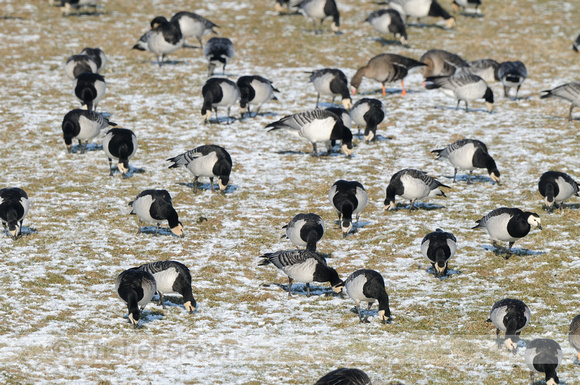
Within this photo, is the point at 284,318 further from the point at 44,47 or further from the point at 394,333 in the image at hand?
the point at 44,47

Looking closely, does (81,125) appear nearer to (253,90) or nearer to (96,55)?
(253,90)

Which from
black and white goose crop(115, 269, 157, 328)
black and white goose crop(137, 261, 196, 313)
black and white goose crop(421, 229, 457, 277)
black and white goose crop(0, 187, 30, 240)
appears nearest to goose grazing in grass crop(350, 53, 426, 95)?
black and white goose crop(421, 229, 457, 277)

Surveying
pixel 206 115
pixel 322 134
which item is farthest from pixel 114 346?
pixel 206 115

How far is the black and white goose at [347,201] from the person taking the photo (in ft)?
47.5

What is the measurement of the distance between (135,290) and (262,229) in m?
4.82

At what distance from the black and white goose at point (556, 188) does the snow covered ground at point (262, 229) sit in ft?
1.53

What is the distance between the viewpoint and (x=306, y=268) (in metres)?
11.9

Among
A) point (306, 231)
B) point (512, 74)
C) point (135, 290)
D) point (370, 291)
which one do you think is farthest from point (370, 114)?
point (135, 290)

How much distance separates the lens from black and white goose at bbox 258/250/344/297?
11.9 meters

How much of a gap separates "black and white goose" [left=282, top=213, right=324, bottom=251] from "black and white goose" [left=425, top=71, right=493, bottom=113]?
1033 cm

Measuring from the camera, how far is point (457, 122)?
862 inches

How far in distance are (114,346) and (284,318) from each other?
9.29ft

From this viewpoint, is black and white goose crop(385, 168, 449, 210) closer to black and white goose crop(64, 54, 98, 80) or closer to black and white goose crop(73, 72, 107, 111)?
black and white goose crop(73, 72, 107, 111)

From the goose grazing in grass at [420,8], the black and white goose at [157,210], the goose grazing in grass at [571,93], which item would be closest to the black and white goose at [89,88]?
the black and white goose at [157,210]
